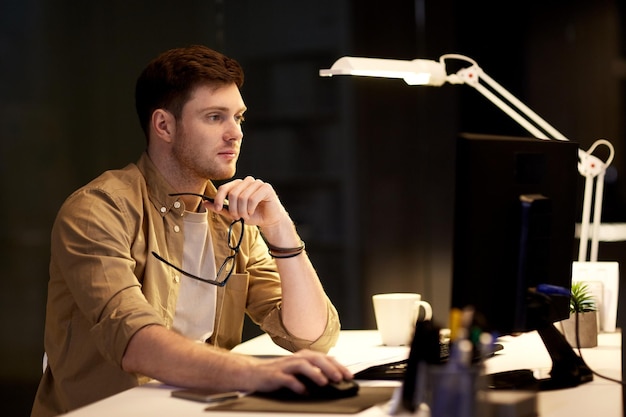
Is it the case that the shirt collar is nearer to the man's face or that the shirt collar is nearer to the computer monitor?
the man's face

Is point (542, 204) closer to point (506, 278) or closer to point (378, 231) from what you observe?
point (506, 278)

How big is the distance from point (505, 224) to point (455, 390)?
484 mm

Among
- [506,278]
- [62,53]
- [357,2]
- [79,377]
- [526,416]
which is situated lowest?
[79,377]

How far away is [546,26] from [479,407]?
247 cm

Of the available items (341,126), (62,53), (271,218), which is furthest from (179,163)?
(341,126)

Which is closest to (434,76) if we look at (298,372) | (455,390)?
(298,372)

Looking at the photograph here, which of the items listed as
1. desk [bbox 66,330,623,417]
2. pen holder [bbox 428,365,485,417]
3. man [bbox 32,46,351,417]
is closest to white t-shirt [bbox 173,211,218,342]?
man [bbox 32,46,351,417]

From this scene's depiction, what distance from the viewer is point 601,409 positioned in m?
1.60

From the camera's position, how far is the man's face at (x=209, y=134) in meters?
2.44

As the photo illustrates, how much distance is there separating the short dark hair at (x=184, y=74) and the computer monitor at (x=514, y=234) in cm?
98

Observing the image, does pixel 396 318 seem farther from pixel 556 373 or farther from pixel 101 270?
→ pixel 101 270

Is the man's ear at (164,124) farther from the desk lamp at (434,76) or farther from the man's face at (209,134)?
the desk lamp at (434,76)

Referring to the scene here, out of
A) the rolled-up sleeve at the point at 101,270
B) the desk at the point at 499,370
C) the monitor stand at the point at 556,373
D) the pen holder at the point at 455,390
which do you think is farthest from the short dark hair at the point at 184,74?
the pen holder at the point at 455,390

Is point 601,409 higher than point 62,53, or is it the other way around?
point 62,53
